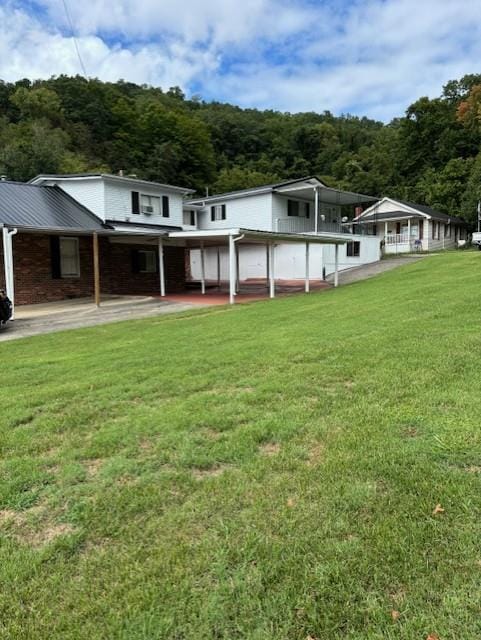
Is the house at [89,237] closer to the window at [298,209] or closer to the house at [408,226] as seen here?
the window at [298,209]

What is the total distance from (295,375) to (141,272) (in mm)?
17070

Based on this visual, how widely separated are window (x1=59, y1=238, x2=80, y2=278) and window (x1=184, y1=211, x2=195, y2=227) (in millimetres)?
11793

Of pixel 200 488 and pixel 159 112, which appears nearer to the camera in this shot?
pixel 200 488

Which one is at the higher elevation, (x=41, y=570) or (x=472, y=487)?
(x=472, y=487)

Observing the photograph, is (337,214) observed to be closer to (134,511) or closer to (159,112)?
(159,112)

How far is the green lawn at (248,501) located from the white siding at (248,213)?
73.0 ft

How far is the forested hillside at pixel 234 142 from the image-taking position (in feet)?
145

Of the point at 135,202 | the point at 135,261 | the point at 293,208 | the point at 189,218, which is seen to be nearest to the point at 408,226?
the point at 293,208

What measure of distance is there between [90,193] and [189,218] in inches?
404

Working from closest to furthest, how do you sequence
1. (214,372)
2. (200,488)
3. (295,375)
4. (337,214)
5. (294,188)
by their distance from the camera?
1. (200,488)
2. (295,375)
3. (214,372)
4. (294,188)
5. (337,214)

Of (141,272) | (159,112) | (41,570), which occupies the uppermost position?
(159,112)

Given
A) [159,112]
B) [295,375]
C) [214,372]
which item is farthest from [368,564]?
[159,112]

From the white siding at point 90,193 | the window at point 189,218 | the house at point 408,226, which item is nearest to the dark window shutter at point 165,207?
the white siding at point 90,193

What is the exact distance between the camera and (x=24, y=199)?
18000 millimetres
